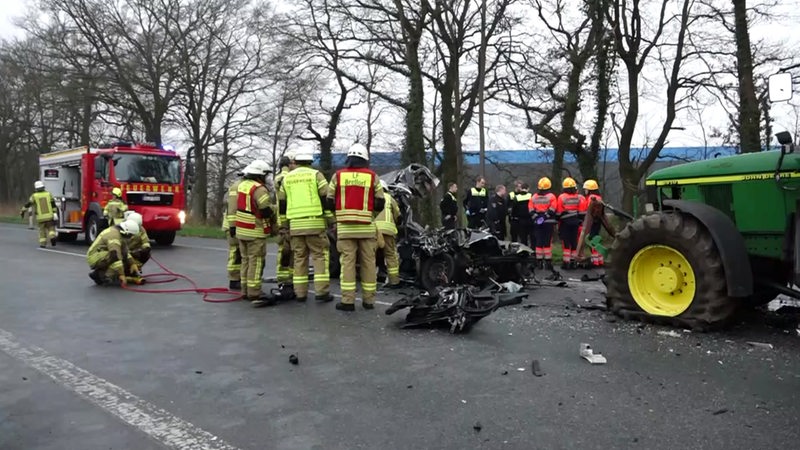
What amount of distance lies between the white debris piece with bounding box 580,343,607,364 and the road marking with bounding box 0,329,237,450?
113 inches

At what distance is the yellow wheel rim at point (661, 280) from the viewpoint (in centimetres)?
604

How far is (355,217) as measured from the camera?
23.2 ft

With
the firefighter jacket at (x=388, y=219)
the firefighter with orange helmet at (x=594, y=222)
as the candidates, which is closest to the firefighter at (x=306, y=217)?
the firefighter jacket at (x=388, y=219)

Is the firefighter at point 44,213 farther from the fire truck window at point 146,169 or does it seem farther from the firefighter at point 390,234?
the firefighter at point 390,234

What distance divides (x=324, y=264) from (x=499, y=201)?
7.08 meters

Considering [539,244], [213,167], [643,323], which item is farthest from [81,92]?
[643,323]

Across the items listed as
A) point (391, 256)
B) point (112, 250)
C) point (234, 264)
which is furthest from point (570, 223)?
point (112, 250)

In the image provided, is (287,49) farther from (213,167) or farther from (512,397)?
(512,397)

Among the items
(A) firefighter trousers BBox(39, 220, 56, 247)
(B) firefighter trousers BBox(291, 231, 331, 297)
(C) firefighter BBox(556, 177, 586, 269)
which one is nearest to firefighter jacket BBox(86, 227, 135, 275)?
(B) firefighter trousers BBox(291, 231, 331, 297)

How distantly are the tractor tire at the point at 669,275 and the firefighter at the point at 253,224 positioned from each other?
161 inches

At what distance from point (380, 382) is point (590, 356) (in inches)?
68.5

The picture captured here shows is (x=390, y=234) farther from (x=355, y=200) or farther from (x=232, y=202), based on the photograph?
(x=232, y=202)

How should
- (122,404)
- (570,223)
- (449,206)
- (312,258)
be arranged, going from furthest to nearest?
(449,206), (570,223), (312,258), (122,404)

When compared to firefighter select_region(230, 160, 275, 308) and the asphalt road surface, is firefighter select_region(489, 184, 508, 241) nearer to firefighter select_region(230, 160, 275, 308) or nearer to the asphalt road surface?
the asphalt road surface
